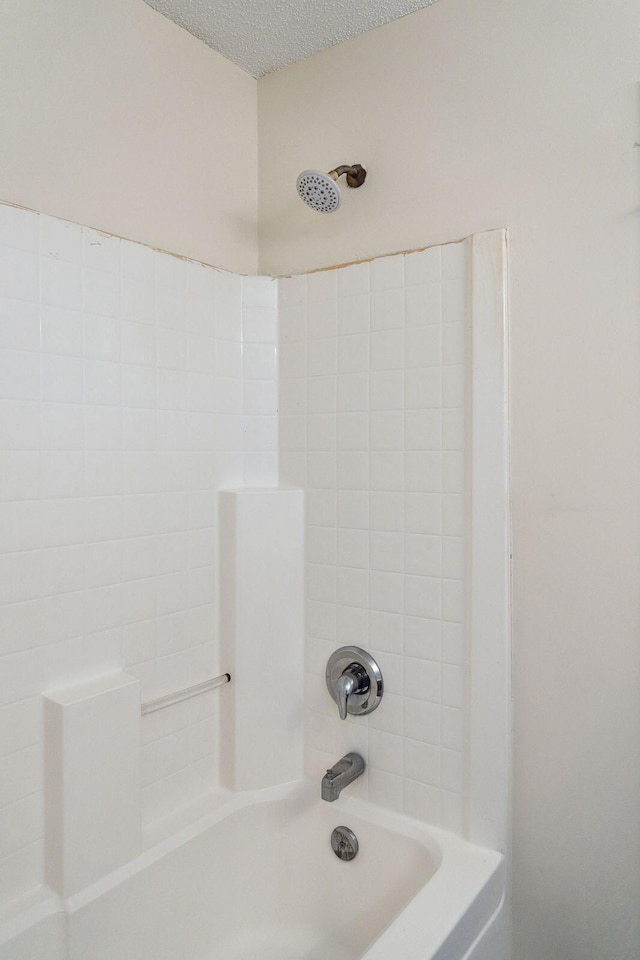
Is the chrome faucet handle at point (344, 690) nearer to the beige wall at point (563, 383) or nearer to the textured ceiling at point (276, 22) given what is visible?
the beige wall at point (563, 383)

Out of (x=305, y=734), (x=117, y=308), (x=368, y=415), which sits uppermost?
(x=117, y=308)

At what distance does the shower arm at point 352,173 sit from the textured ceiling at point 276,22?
1.10 ft

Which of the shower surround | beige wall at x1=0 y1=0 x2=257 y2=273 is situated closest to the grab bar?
the shower surround

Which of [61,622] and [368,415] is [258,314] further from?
[61,622]

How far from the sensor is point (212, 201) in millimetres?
1622

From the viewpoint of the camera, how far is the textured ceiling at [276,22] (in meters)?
1.45

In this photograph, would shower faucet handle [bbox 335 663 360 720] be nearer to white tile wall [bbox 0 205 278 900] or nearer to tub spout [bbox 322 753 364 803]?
tub spout [bbox 322 753 364 803]

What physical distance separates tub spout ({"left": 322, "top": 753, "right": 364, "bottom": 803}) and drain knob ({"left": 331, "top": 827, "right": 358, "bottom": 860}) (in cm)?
9

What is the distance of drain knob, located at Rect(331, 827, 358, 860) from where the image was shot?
1482mm

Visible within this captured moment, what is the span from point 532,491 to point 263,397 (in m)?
0.76

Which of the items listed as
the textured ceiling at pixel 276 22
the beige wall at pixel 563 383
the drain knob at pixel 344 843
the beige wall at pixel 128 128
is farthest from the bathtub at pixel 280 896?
the textured ceiling at pixel 276 22

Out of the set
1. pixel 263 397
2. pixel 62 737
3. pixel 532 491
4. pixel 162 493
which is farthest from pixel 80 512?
pixel 532 491

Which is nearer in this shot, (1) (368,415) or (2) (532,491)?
(2) (532,491)

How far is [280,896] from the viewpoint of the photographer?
5.05ft
